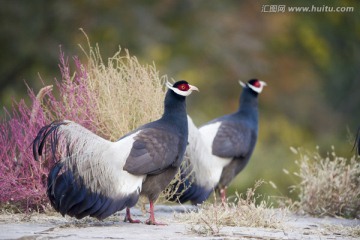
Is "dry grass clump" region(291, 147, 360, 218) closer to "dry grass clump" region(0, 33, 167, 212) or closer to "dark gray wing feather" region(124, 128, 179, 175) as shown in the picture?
"dry grass clump" region(0, 33, 167, 212)

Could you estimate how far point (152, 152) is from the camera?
7.90 meters

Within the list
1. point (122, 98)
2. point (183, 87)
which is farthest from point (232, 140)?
point (183, 87)

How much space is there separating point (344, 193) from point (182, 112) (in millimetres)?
2169

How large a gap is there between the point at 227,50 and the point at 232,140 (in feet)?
45.9

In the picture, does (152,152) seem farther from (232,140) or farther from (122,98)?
(232,140)

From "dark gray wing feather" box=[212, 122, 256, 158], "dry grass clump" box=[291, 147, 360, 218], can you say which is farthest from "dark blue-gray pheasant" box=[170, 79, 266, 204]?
"dry grass clump" box=[291, 147, 360, 218]

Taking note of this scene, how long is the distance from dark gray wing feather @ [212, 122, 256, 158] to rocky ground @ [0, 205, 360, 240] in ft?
5.57

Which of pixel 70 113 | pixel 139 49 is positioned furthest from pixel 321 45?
pixel 70 113

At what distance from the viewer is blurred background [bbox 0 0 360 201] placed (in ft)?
70.6

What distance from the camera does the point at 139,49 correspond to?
2183 cm

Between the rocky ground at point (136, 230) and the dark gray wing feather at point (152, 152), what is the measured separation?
1.70 ft

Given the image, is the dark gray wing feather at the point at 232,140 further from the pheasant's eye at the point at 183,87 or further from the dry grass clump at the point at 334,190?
the pheasant's eye at the point at 183,87

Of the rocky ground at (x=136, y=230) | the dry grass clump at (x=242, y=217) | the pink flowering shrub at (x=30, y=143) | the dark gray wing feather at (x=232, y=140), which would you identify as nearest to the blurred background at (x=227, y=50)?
the dark gray wing feather at (x=232, y=140)

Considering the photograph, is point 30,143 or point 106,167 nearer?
point 106,167
